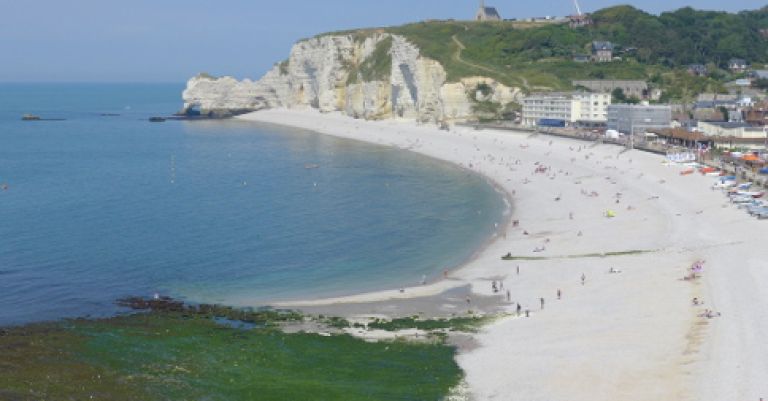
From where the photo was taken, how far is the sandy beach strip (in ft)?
82.8

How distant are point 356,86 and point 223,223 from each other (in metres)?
75.1

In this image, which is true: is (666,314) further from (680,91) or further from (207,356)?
(680,91)

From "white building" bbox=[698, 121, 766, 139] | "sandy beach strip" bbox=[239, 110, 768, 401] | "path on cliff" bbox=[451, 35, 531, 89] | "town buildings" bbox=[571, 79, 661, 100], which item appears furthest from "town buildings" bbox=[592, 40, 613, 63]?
"sandy beach strip" bbox=[239, 110, 768, 401]

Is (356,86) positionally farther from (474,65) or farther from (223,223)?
(223,223)

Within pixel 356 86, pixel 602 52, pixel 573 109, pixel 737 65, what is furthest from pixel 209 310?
pixel 737 65

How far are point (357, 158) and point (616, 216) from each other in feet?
132

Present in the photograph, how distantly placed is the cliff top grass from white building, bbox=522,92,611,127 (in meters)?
68.6

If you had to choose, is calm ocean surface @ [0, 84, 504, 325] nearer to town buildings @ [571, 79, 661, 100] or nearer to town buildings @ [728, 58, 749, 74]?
town buildings @ [571, 79, 661, 100]

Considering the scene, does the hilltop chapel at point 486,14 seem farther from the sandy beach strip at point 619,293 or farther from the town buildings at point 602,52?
the sandy beach strip at point 619,293

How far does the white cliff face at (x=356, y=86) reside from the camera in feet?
350

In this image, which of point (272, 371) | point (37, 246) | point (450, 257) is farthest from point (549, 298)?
point (37, 246)

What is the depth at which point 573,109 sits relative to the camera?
9444cm

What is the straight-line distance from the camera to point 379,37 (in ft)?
436

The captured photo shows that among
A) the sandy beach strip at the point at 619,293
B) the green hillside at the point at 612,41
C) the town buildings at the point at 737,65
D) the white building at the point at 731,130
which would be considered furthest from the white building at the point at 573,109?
the town buildings at the point at 737,65
